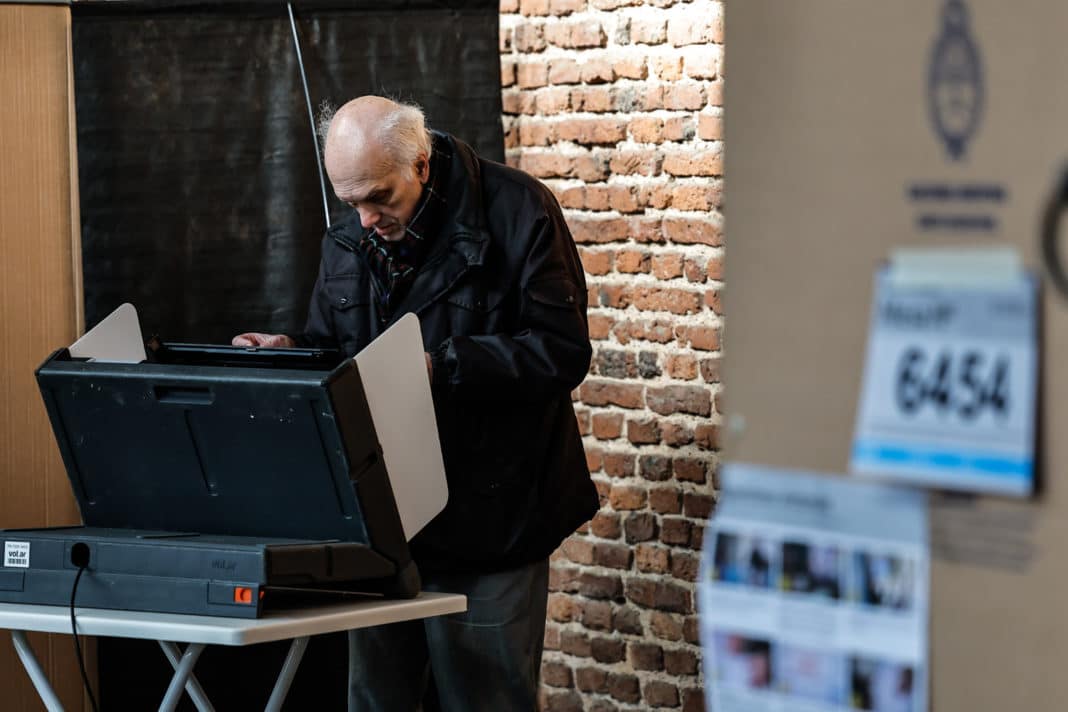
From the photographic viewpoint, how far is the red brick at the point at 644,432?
322 centimetres

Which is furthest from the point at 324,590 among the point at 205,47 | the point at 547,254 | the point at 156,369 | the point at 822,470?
the point at 205,47

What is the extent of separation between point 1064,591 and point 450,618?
5.73ft

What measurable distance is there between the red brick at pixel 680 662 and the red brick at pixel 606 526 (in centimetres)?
32

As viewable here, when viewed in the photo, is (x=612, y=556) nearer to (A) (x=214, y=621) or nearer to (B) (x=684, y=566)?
(B) (x=684, y=566)

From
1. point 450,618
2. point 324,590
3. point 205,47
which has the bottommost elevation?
point 450,618

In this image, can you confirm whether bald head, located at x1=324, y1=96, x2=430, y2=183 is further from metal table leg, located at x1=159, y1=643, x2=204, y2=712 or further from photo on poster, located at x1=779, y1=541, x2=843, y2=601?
photo on poster, located at x1=779, y1=541, x2=843, y2=601

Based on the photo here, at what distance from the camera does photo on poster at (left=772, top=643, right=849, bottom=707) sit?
2.94 ft

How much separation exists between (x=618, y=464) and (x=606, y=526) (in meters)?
0.17

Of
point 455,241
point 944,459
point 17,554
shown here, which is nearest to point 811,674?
point 944,459

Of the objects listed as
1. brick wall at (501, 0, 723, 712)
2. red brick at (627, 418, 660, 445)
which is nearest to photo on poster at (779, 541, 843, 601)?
brick wall at (501, 0, 723, 712)

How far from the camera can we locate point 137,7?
128 inches

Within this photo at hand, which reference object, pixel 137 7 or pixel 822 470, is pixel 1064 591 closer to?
pixel 822 470

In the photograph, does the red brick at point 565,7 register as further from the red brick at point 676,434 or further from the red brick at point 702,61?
the red brick at point 676,434

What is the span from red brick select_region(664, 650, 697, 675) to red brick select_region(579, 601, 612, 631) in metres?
0.18
